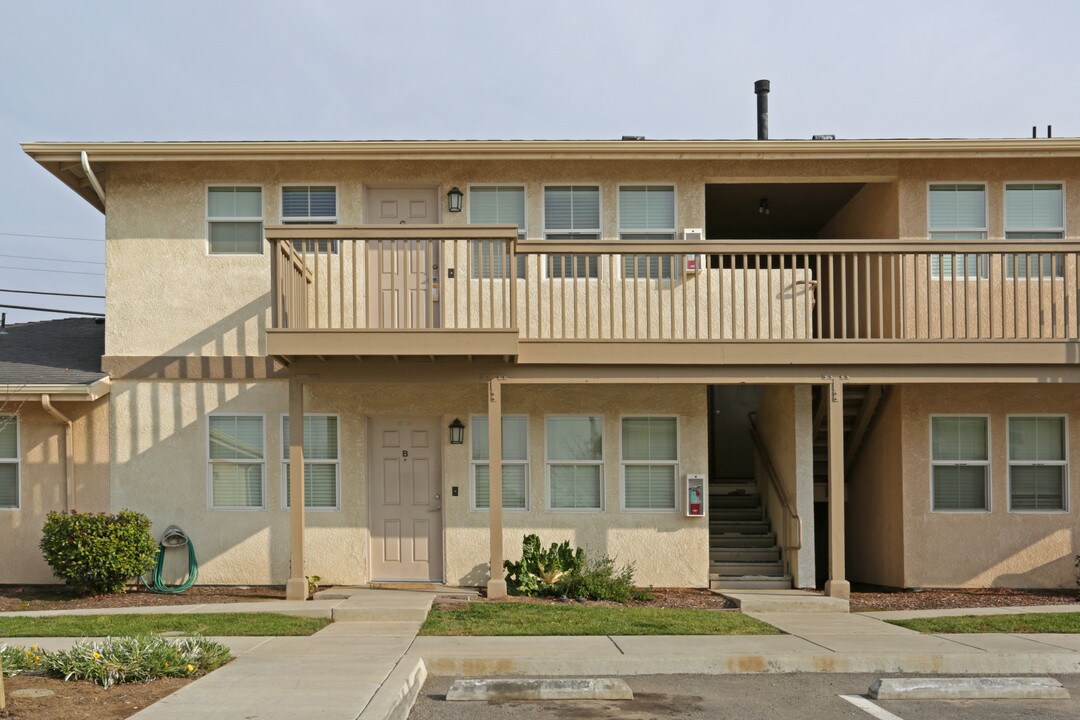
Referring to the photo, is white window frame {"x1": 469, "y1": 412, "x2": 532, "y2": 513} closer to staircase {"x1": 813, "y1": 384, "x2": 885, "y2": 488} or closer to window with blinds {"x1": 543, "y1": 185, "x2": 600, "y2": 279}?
window with blinds {"x1": 543, "y1": 185, "x2": 600, "y2": 279}

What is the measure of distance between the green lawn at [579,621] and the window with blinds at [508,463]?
6.92 feet

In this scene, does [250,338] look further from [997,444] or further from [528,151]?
[997,444]

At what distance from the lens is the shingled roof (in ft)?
42.5

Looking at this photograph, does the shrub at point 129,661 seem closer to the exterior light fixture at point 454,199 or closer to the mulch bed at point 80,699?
the mulch bed at point 80,699

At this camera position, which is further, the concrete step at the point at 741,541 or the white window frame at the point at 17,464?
the concrete step at the point at 741,541

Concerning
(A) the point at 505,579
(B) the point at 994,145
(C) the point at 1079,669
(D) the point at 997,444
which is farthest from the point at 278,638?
(B) the point at 994,145

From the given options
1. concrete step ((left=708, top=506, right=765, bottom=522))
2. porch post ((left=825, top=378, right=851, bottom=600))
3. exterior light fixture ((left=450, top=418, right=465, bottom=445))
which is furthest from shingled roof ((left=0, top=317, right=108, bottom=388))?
porch post ((left=825, top=378, right=851, bottom=600))

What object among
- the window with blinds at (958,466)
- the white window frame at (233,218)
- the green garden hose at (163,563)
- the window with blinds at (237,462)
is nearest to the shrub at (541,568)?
the window with blinds at (237,462)

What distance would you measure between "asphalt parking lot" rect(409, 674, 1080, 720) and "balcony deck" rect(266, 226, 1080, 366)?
4717 millimetres

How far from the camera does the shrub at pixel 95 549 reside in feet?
39.5

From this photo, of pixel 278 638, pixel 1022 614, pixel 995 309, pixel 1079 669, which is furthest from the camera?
pixel 995 309

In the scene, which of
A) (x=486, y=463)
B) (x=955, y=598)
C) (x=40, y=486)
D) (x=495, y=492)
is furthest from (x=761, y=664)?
(x=40, y=486)

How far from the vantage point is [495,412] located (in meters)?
12.2

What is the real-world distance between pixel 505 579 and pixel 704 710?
5.46m
